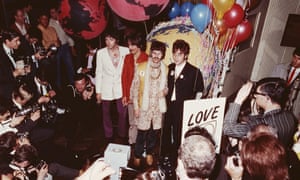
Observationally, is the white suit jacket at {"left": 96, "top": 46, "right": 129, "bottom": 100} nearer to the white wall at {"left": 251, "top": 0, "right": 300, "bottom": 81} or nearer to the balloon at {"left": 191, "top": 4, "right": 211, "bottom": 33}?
the balloon at {"left": 191, "top": 4, "right": 211, "bottom": 33}

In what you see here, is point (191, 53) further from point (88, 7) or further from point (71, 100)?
point (71, 100)

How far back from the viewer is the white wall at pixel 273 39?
680 centimetres

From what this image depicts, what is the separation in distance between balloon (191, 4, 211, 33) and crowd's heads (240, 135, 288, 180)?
217cm

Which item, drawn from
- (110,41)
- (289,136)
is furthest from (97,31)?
(289,136)

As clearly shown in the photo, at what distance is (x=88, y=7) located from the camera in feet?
12.0

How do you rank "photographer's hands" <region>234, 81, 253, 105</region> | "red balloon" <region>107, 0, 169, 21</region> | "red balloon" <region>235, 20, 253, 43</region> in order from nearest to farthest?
"photographer's hands" <region>234, 81, 253, 105</region>, "red balloon" <region>107, 0, 169, 21</region>, "red balloon" <region>235, 20, 253, 43</region>

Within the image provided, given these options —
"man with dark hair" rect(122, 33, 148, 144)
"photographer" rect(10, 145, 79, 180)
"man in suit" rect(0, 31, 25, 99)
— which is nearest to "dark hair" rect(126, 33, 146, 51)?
"man with dark hair" rect(122, 33, 148, 144)

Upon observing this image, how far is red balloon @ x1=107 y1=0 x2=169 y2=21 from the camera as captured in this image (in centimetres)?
326

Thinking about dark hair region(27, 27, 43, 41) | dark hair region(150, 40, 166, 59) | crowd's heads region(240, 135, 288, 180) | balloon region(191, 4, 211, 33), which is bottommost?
crowd's heads region(240, 135, 288, 180)

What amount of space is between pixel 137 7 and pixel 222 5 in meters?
1.28

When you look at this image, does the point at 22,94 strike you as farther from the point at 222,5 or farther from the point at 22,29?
the point at 222,5

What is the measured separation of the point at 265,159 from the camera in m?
2.07

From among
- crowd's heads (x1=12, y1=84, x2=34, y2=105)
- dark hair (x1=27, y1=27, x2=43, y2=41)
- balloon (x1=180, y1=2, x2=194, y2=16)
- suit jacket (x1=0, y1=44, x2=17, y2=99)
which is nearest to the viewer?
crowd's heads (x1=12, y1=84, x2=34, y2=105)

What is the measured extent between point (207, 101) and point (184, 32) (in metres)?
1.68
